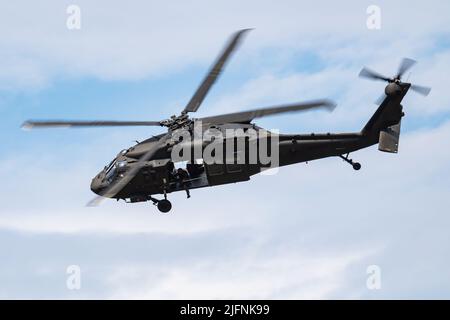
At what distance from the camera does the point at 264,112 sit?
42.2 meters

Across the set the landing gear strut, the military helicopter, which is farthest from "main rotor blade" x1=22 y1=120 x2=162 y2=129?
the landing gear strut

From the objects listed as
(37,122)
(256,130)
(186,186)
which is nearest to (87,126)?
(37,122)

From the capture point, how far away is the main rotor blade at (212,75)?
42406mm

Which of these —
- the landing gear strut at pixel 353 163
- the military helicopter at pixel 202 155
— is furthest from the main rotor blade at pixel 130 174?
the landing gear strut at pixel 353 163

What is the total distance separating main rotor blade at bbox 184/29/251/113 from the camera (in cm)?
4241

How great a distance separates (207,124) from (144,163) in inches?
174

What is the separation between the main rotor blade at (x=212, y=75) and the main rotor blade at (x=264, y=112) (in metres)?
1.10

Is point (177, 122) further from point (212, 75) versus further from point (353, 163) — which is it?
point (353, 163)

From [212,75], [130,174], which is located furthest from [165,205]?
[212,75]

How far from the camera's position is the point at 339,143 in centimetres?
4653

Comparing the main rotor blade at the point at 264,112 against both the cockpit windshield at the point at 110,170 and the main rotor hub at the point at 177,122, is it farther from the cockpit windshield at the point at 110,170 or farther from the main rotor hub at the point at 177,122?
the cockpit windshield at the point at 110,170

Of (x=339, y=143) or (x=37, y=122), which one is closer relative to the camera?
(x=37, y=122)
